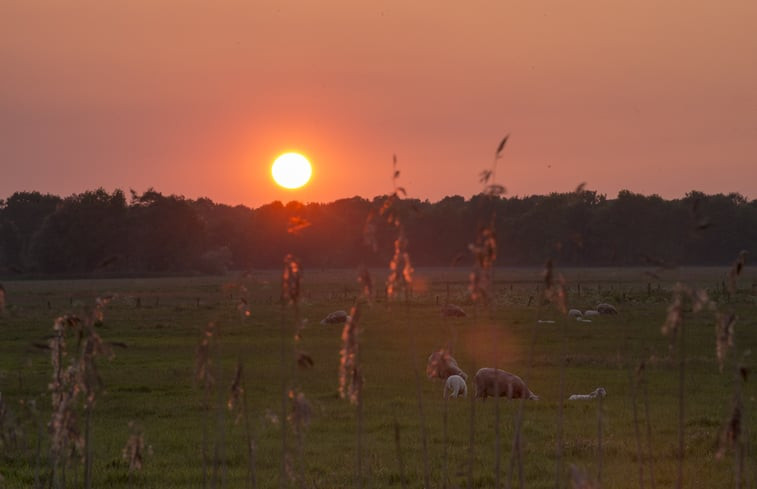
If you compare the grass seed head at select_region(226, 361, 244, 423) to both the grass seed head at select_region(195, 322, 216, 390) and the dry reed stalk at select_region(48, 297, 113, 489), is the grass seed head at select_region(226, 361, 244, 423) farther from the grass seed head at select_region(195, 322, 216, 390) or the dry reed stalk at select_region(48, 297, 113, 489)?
the dry reed stalk at select_region(48, 297, 113, 489)

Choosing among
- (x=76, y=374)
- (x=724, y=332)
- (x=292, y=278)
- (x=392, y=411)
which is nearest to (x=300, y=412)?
(x=292, y=278)

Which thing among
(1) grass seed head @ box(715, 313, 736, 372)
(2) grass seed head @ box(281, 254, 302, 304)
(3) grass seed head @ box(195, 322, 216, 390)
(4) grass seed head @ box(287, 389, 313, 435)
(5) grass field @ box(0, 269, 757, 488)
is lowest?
(5) grass field @ box(0, 269, 757, 488)

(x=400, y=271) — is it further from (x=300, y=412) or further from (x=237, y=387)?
(x=237, y=387)

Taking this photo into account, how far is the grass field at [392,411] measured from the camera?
5.51m

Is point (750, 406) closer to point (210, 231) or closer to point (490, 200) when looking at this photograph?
point (490, 200)

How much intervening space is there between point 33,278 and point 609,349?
325ft

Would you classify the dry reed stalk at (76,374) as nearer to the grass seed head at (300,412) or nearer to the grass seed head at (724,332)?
the grass seed head at (300,412)

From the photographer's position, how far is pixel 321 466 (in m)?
12.0

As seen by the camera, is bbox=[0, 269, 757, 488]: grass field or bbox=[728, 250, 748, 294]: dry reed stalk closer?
bbox=[728, 250, 748, 294]: dry reed stalk

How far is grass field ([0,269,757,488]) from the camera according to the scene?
18.1 ft

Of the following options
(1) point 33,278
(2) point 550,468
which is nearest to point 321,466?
(2) point 550,468

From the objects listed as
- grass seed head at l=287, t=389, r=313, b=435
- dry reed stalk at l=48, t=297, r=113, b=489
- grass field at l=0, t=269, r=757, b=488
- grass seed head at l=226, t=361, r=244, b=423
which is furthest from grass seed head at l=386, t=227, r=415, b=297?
dry reed stalk at l=48, t=297, r=113, b=489

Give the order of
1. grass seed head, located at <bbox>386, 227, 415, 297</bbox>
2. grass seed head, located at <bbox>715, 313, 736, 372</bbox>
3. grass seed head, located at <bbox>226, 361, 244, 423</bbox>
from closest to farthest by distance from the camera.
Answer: grass seed head, located at <bbox>715, 313, 736, 372</bbox>, grass seed head, located at <bbox>386, 227, 415, 297</bbox>, grass seed head, located at <bbox>226, 361, 244, 423</bbox>

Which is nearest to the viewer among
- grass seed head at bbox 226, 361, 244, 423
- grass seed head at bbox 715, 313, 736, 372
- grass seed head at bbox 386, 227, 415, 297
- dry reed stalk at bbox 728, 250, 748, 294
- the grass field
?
grass seed head at bbox 715, 313, 736, 372
